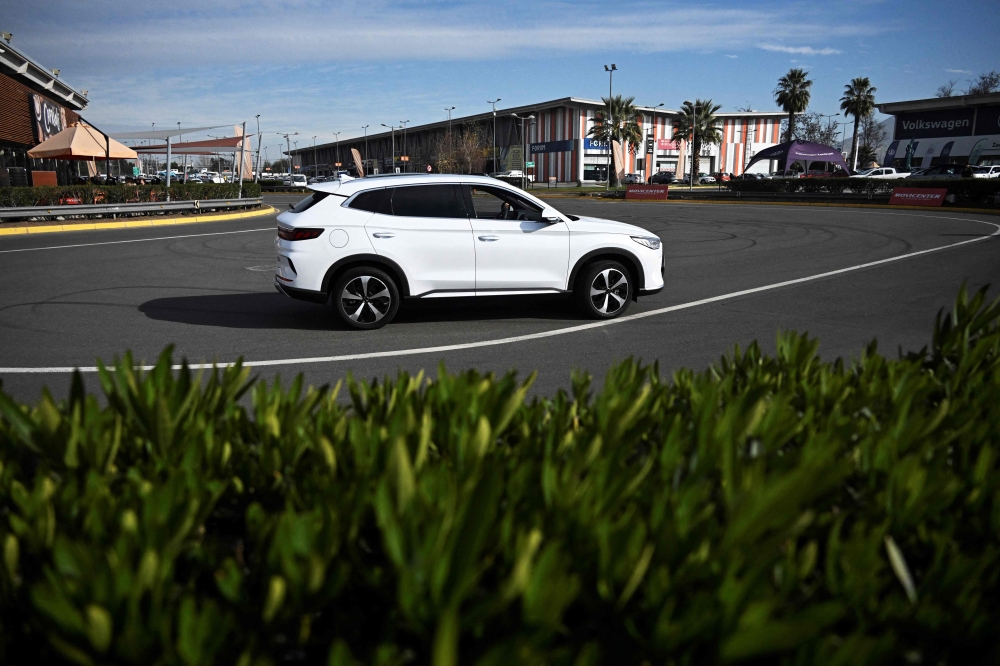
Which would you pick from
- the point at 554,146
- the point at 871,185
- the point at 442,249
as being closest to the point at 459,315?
the point at 442,249

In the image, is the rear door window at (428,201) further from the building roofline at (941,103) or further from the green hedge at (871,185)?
the building roofline at (941,103)

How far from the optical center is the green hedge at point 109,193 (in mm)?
25328

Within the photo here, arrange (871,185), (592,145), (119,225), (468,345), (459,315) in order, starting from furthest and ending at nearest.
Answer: (592,145)
(871,185)
(119,225)
(459,315)
(468,345)

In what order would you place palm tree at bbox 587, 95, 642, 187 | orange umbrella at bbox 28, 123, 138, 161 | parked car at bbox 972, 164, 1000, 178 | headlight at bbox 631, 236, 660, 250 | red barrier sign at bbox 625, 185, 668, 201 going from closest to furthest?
headlight at bbox 631, 236, 660, 250, orange umbrella at bbox 28, 123, 138, 161, red barrier sign at bbox 625, 185, 668, 201, parked car at bbox 972, 164, 1000, 178, palm tree at bbox 587, 95, 642, 187

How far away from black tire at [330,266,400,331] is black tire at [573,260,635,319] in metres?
2.29

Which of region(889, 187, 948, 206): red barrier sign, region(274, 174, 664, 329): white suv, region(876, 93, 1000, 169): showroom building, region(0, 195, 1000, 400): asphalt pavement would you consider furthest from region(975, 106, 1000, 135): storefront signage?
region(274, 174, 664, 329): white suv

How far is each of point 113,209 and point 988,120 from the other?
69.8 m

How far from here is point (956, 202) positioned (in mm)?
31984

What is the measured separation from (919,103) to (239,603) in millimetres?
83247

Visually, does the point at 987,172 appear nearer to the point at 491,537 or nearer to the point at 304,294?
the point at 304,294

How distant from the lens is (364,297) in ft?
29.2

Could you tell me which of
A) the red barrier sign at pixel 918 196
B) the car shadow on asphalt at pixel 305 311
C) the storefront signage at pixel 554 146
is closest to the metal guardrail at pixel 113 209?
the car shadow on asphalt at pixel 305 311

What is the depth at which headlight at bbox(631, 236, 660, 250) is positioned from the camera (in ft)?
31.4

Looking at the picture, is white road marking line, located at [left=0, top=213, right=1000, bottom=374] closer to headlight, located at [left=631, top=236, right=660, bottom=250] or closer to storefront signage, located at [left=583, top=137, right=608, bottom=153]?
headlight, located at [left=631, top=236, right=660, bottom=250]
